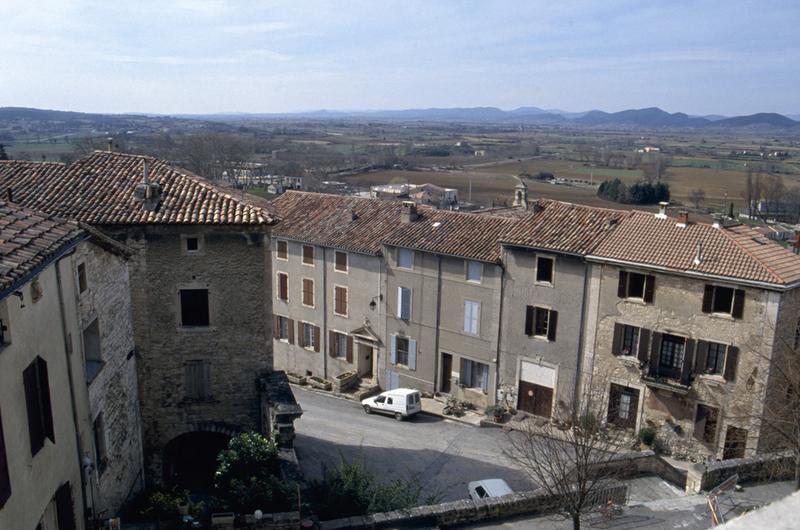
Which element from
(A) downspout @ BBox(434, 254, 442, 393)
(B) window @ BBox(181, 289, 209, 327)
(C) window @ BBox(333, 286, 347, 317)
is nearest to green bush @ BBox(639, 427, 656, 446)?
(A) downspout @ BBox(434, 254, 442, 393)

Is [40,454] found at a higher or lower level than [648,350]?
higher

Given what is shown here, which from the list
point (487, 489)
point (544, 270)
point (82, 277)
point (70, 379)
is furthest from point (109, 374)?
point (544, 270)

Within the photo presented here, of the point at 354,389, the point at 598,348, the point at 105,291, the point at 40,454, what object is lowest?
the point at 354,389

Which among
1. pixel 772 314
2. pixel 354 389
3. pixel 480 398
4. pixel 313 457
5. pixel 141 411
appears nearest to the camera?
pixel 141 411

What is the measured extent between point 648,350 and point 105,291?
21641 millimetres

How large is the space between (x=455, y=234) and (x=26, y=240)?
988 inches

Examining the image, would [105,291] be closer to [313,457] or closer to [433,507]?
[433,507]

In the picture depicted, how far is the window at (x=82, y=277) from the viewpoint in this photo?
14.5 metres

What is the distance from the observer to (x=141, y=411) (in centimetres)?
2136

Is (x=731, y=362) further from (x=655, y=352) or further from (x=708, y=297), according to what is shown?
(x=655, y=352)

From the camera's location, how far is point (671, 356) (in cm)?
2803

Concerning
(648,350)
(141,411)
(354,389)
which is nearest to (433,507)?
(141,411)

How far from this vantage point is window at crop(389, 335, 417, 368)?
118 ft

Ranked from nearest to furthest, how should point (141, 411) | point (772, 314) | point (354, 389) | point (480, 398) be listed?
point (141, 411) < point (772, 314) < point (480, 398) < point (354, 389)
